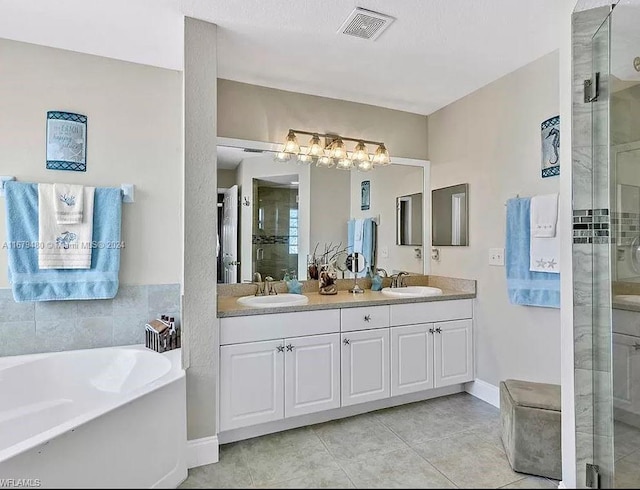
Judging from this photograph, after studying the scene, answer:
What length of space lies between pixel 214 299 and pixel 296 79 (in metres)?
1.78

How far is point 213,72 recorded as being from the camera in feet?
6.83

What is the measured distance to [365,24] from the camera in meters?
2.10

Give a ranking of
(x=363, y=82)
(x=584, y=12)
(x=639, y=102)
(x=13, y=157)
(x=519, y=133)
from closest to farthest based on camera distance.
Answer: (x=584, y=12), (x=639, y=102), (x=13, y=157), (x=519, y=133), (x=363, y=82)

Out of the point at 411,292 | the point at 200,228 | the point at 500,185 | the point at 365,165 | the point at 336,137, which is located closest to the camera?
the point at 200,228

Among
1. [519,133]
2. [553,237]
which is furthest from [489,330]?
[519,133]

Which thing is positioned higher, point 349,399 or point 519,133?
point 519,133

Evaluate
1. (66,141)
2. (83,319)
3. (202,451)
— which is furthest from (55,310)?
(202,451)

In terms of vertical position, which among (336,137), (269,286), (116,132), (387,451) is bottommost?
(387,451)

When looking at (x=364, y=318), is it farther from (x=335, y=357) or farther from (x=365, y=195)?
(x=365, y=195)

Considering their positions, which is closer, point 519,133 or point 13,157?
point 13,157

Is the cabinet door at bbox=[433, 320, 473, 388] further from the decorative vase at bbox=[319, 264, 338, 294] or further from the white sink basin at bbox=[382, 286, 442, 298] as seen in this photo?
the decorative vase at bbox=[319, 264, 338, 294]

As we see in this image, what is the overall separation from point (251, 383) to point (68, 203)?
1.61 meters

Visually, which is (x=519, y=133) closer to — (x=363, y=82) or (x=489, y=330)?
(x=363, y=82)

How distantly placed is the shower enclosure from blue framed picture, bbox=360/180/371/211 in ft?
5.67
